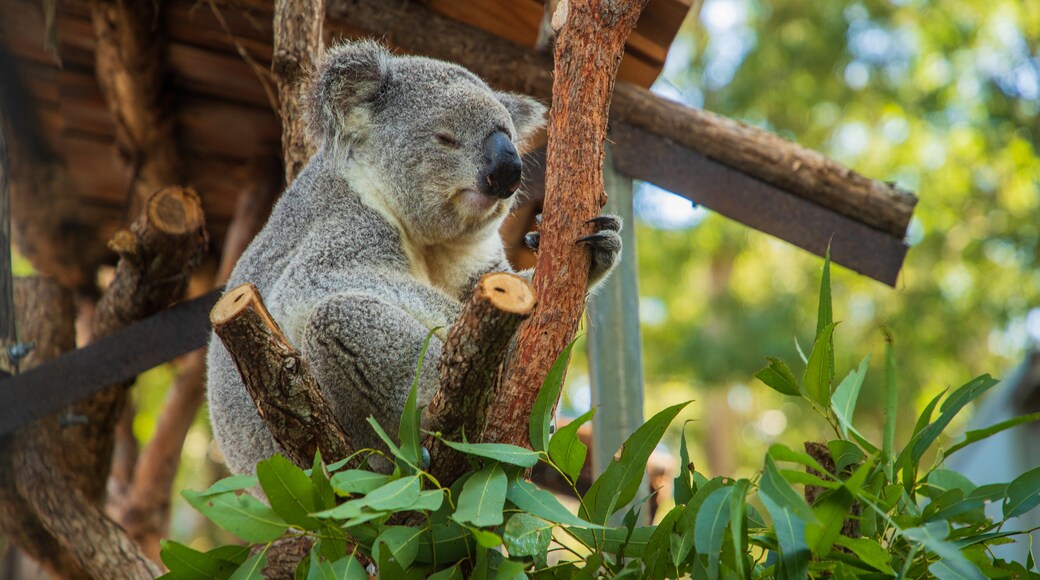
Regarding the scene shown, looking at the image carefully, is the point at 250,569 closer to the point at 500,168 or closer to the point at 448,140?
the point at 500,168

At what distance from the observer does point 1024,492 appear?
1.98m

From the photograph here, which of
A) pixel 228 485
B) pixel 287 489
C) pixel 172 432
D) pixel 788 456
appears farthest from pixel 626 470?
pixel 172 432

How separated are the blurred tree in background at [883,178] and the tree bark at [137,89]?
22.8 ft

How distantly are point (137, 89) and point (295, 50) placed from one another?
981 mm

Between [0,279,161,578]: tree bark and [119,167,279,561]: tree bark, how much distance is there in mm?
985

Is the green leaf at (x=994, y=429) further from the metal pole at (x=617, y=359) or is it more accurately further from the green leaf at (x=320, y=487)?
the metal pole at (x=617, y=359)

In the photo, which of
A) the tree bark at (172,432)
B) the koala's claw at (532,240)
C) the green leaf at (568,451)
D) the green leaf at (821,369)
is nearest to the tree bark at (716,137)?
the koala's claw at (532,240)

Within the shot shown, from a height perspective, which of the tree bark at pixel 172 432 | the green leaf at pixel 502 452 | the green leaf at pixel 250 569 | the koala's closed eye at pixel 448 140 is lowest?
the tree bark at pixel 172 432

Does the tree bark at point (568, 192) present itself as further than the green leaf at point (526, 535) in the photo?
Yes

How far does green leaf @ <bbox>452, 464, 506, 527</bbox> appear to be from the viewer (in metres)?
1.70

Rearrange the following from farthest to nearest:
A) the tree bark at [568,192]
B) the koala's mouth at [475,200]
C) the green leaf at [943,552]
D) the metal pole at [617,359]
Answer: the metal pole at [617,359] → the koala's mouth at [475,200] → the tree bark at [568,192] → the green leaf at [943,552]

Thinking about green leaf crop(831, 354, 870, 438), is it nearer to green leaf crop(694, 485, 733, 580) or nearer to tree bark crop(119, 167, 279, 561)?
green leaf crop(694, 485, 733, 580)

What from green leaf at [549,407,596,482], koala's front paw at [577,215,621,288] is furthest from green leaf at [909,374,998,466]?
koala's front paw at [577,215,621,288]

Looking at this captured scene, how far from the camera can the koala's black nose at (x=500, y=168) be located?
8.98 feet
